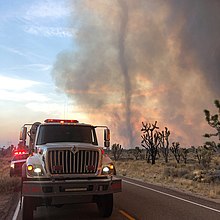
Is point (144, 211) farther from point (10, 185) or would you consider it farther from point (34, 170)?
point (10, 185)

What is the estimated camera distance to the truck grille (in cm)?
922

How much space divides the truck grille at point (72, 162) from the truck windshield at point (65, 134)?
1219 millimetres

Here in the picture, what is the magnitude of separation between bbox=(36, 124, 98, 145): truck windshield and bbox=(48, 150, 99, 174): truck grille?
122cm

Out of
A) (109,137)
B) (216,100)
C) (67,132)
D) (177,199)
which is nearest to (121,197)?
(177,199)

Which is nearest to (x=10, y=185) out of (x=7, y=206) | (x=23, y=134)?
(x=7, y=206)

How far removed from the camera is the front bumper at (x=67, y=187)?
8.67 metres

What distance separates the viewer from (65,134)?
10781 mm

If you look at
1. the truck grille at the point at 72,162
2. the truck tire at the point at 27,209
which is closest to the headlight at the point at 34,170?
the truck grille at the point at 72,162

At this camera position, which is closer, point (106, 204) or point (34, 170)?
point (34, 170)

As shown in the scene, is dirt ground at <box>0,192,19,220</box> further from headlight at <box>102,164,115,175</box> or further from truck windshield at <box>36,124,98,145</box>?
headlight at <box>102,164,115,175</box>

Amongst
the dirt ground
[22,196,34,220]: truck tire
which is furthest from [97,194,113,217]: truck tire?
the dirt ground

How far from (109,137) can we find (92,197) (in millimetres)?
2558

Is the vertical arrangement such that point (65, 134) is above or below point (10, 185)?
above

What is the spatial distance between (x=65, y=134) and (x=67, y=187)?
226 cm
